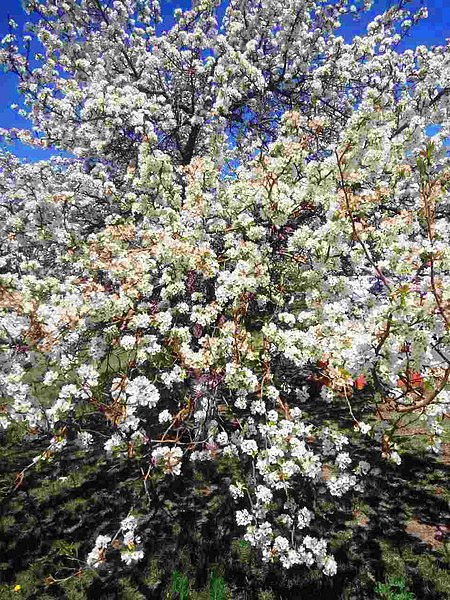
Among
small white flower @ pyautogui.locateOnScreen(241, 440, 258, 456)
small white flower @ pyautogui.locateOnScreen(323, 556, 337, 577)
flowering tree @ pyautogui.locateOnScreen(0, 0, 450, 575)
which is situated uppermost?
flowering tree @ pyautogui.locateOnScreen(0, 0, 450, 575)

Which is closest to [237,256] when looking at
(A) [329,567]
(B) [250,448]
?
(B) [250,448]

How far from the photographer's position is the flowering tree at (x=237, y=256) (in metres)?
3.57

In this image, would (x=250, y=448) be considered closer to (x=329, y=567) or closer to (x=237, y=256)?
(x=329, y=567)

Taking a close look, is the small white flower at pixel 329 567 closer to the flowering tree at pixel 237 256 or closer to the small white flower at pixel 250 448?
the flowering tree at pixel 237 256

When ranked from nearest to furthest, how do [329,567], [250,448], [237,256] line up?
[329,567], [250,448], [237,256]

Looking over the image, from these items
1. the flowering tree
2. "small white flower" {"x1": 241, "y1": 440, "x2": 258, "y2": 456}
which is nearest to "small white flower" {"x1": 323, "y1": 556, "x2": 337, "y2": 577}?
the flowering tree

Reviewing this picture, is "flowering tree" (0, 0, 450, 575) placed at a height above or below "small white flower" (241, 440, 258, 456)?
above

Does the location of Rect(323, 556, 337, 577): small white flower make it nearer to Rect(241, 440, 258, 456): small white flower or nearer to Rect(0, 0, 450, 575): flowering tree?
Rect(0, 0, 450, 575): flowering tree

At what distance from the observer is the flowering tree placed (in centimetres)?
357

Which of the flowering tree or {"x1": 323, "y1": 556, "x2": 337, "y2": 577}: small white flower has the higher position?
the flowering tree

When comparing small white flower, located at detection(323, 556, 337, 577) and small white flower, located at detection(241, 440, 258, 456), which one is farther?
small white flower, located at detection(241, 440, 258, 456)

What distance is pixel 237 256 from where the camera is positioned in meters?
4.48

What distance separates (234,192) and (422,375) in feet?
9.93

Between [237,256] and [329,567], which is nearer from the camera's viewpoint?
[329,567]
